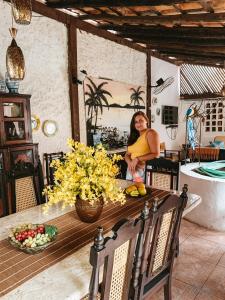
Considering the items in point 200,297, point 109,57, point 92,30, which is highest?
point 92,30

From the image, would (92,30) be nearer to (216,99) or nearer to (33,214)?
(33,214)

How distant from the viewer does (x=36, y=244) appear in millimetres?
1357

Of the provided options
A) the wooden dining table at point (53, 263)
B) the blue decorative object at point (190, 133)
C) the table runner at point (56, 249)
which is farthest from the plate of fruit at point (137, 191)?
the blue decorative object at point (190, 133)

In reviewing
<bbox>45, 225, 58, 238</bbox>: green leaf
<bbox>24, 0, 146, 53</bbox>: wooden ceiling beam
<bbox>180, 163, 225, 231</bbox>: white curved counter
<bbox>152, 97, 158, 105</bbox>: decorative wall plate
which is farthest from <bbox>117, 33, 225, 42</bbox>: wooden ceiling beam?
<bbox>45, 225, 58, 238</bbox>: green leaf

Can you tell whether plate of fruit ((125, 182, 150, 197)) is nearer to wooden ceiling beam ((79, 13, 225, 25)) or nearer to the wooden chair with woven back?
the wooden chair with woven back

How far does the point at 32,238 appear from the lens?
139 centimetres

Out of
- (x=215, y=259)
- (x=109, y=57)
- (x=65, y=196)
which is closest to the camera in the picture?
(x=65, y=196)

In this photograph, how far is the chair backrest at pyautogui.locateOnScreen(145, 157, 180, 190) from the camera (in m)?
2.60

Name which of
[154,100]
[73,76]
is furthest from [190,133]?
[73,76]

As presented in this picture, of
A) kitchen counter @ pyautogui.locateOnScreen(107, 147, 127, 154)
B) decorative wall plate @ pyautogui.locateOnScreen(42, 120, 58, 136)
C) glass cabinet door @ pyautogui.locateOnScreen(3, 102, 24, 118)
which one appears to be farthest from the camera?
kitchen counter @ pyautogui.locateOnScreen(107, 147, 127, 154)

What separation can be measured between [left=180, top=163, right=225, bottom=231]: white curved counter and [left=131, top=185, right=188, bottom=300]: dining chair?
177 centimetres

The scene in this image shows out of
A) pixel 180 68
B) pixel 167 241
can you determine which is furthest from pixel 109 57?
pixel 167 241

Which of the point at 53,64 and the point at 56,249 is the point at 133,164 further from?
the point at 53,64

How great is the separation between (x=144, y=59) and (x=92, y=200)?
17.8ft
